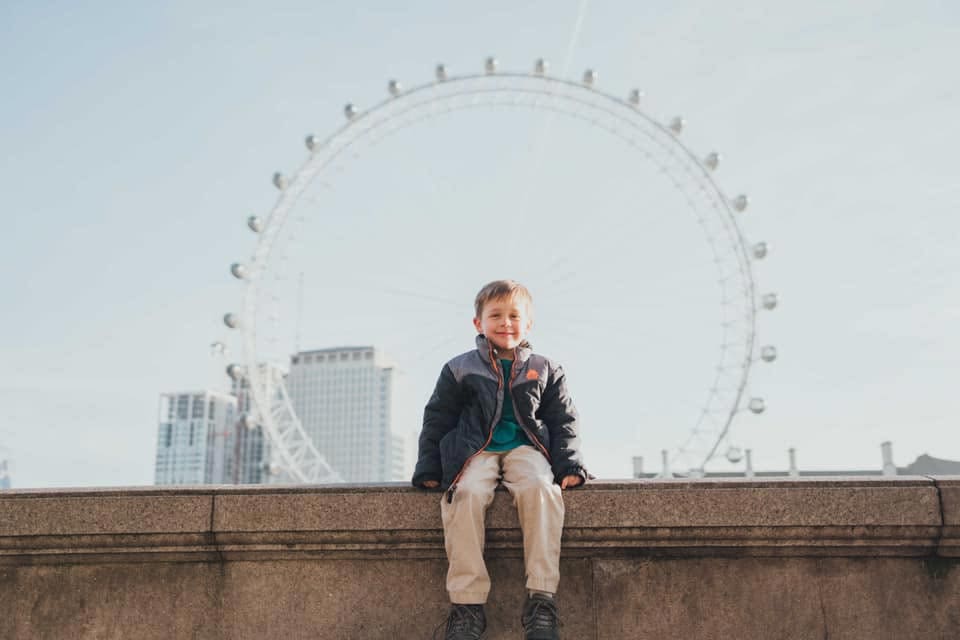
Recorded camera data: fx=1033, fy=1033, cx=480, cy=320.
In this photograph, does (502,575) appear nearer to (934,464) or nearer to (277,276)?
(277,276)

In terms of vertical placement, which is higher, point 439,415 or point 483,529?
point 439,415

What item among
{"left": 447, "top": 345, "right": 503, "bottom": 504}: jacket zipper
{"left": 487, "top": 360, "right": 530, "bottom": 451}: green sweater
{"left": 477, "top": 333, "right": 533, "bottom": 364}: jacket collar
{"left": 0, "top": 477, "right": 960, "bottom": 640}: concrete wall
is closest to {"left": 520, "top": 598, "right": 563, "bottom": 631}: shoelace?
{"left": 0, "top": 477, "right": 960, "bottom": 640}: concrete wall

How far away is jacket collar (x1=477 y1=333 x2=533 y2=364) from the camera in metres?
4.73

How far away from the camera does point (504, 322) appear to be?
4.82m

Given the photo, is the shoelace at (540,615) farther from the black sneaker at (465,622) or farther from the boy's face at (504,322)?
the boy's face at (504,322)

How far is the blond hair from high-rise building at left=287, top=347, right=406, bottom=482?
6792 centimetres

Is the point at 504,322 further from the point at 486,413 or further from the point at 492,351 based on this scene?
the point at 486,413

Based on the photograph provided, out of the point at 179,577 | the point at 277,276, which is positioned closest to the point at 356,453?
the point at 277,276

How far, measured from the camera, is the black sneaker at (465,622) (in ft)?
13.4

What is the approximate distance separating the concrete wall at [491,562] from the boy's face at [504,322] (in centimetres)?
81

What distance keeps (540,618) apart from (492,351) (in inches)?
49.9

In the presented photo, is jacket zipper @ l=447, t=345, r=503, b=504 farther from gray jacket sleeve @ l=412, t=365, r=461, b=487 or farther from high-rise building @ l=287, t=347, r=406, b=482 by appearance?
high-rise building @ l=287, t=347, r=406, b=482

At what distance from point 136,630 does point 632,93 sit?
22494 millimetres

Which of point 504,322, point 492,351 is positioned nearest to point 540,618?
point 492,351
